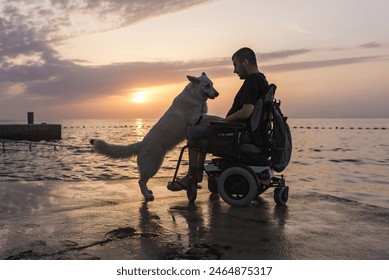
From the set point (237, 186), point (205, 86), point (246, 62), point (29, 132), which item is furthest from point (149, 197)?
point (29, 132)

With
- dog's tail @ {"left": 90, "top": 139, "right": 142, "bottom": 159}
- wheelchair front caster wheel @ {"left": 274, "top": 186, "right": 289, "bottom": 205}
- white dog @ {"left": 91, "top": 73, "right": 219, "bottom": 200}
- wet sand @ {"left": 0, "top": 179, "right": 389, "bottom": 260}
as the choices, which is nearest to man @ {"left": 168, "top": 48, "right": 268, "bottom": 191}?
white dog @ {"left": 91, "top": 73, "right": 219, "bottom": 200}

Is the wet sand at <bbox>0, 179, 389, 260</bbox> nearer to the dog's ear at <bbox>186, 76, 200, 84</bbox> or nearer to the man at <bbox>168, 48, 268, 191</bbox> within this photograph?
the man at <bbox>168, 48, 268, 191</bbox>

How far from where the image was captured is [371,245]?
9.80ft

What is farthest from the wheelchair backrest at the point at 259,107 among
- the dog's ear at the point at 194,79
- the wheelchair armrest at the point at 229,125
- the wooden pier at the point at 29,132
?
the wooden pier at the point at 29,132

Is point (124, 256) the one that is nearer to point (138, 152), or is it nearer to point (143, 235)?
point (143, 235)

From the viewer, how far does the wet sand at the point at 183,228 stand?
277cm

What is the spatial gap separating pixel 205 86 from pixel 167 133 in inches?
34.7

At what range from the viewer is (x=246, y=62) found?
14.7ft

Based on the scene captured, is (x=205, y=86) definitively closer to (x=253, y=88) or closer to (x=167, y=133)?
(x=167, y=133)

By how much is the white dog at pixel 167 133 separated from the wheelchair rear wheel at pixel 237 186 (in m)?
0.98

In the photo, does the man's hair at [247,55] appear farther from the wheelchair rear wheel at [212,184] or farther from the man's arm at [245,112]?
the wheelchair rear wheel at [212,184]

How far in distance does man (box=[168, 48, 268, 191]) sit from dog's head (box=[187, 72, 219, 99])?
39 cm
